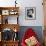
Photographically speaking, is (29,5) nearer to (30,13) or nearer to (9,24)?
(30,13)

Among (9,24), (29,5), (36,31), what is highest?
(29,5)

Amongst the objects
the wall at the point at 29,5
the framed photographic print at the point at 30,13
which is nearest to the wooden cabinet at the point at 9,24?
the wall at the point at 29,5

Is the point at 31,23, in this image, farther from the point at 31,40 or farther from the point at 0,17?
the point at 0,17

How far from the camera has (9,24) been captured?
5.69 meters

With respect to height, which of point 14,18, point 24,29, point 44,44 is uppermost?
point 14,18

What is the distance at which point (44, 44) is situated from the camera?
5.46 metres

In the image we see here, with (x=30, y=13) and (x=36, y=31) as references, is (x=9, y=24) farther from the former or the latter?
(x=36, y=31)

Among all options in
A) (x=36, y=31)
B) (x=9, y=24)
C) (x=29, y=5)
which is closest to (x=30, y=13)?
(x=29, y=5)

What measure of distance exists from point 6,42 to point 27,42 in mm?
812

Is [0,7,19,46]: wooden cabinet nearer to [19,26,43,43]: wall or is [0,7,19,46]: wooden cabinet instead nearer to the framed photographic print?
[19,26,43,43]: wall

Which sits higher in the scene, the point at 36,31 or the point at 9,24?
the point at 9,24

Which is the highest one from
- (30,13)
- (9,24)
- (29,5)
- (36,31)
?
(29,5)

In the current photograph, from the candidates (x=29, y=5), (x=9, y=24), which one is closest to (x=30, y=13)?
(x=29, y=5)

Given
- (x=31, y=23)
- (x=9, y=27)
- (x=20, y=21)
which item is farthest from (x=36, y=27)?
(x=9, y=27)
